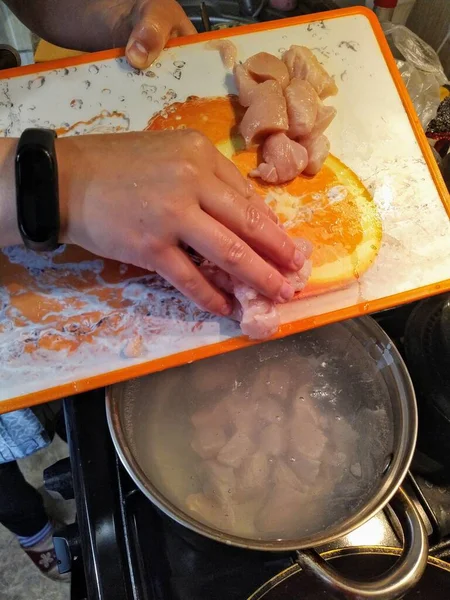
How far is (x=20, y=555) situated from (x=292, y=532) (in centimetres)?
113

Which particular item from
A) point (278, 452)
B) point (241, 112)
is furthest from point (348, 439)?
point (241, 112)

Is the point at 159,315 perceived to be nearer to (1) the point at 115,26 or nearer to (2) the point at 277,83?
(2) the point at 277,83

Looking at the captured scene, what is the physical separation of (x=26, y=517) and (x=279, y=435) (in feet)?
2.97

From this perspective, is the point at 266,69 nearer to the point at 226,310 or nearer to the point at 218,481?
the point at 226,310

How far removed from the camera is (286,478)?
83 cm

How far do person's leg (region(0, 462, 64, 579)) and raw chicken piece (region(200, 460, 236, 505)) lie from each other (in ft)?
2.44

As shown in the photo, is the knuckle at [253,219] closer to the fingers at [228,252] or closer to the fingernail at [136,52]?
the fingers at [228,252]

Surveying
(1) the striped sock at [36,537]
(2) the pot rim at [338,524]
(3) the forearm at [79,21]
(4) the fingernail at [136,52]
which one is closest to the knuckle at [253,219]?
(2) the pot rim at [338,524]

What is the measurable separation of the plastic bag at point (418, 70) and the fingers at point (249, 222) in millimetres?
759

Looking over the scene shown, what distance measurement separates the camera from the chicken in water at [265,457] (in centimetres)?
79

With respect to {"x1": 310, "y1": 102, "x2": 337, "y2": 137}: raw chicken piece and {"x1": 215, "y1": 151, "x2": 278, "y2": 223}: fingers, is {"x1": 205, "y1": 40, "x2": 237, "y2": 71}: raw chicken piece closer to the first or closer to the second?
{"x1": 310, "y1": 102, "x2": 337, "y2": 137}: raw chicken piece

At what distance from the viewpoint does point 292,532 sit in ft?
2.52

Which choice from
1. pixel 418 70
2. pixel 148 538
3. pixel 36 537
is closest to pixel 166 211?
pixel 148 538

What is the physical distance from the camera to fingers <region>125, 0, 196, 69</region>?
949 millimetres
